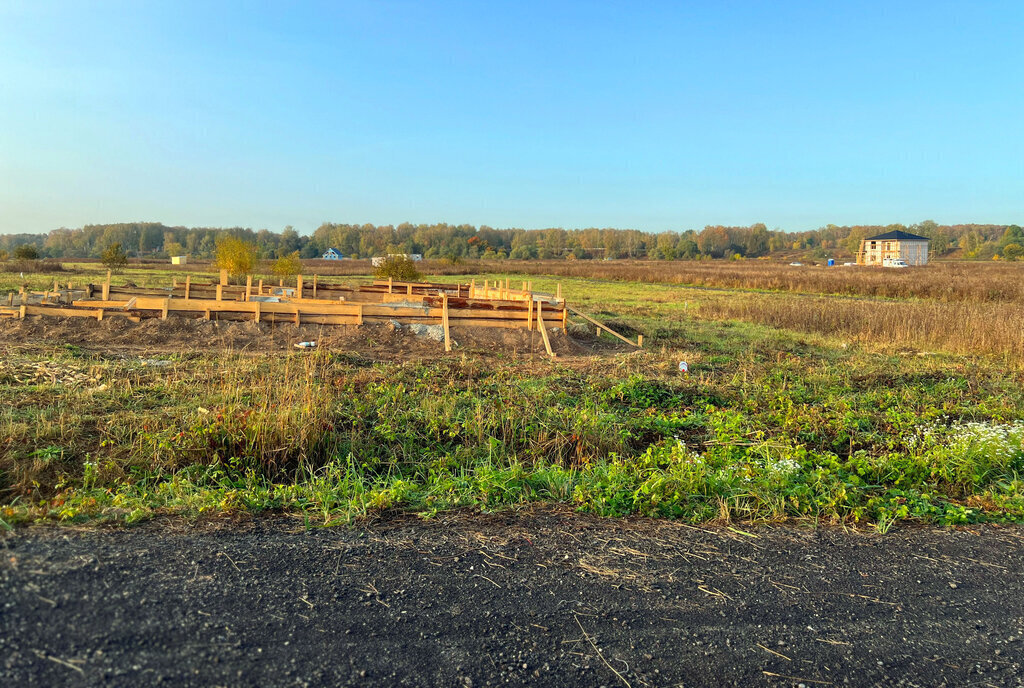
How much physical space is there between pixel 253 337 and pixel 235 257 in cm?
2043

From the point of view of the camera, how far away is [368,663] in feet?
9.13

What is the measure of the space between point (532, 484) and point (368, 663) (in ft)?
8.34

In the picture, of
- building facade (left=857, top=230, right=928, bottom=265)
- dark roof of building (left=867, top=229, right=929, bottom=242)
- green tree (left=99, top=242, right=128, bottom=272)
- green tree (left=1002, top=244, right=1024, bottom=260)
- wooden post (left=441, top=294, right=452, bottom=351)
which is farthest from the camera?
green tree (left=1002, top=244, right=1024, bottom=260)

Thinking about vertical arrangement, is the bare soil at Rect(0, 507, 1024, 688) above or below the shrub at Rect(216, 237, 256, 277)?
below

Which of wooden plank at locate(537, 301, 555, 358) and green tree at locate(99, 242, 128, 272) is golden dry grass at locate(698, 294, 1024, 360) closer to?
wooden plank at locate(537, 301, 555, 358)

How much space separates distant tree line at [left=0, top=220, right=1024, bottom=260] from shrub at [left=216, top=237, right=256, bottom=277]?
95624 mm

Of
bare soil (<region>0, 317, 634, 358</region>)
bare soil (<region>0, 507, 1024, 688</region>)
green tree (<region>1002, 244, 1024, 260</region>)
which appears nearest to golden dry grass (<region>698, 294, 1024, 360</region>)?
bare soil (<region>0, 317, 634, 358</region>)

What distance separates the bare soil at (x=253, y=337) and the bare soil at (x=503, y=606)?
27.3ft

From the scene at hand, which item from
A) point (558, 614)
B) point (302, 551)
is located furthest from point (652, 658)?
point (302, 551)

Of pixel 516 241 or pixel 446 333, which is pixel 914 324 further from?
pixel 516 241

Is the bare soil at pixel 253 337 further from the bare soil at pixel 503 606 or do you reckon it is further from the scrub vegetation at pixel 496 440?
the bare soil at pixel 503 606

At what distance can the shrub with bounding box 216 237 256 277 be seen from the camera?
3192 centimetres

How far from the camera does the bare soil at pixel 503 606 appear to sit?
9.12 feet

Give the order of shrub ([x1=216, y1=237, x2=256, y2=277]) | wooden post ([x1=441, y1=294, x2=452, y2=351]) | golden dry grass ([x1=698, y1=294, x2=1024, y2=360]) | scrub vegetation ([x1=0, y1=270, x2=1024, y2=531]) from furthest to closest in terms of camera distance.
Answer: shrub ([x1=216, y1=237, x2=256, y2=277]), golden dry grass ([x1=698, y1=294, x2=1024, y2=360]), wooden post ([x1=441, y1=294, x2=452, y2=351]), scrub vegetation ([x1=0, y1=270, x2=1024, y2=531])
